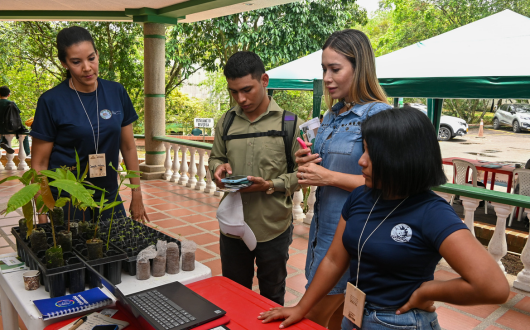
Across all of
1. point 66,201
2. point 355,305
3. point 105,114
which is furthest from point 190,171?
point 355,305

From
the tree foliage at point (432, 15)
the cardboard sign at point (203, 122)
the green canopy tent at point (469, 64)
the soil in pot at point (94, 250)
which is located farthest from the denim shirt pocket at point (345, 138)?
the tree foliage at point (432, 15)

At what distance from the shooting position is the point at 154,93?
276 inches

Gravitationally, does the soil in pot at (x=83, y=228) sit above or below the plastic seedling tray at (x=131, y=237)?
above

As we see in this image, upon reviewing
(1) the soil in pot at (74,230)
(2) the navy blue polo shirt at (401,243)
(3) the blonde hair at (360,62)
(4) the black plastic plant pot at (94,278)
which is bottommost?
(4) the black plastic plant pot at (94,278)

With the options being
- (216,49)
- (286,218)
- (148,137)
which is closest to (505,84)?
(286,218)

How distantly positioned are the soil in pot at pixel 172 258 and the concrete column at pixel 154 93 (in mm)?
5619

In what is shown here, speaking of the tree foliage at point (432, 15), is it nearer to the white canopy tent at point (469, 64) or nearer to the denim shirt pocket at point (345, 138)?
the white canopy tent at point (469, 64)

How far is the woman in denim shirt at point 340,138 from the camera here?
5.16 feet

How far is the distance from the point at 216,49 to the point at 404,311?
468 inches

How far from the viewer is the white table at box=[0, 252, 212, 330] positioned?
135 centimetres

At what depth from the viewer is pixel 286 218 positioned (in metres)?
2.09

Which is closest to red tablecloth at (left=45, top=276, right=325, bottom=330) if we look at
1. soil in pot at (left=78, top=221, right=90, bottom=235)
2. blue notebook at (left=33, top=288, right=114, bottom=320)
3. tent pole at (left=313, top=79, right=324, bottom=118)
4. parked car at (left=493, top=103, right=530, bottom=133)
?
blue notebook at (left=33, top=288, right=114, bottom=320)

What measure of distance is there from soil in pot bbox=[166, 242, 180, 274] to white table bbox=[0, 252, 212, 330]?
0.03 meters

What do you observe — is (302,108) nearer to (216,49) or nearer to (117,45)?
(216,49)
